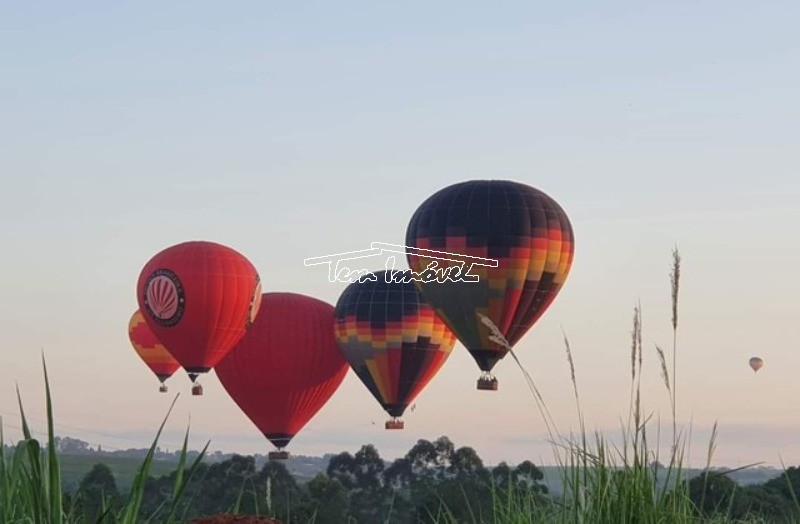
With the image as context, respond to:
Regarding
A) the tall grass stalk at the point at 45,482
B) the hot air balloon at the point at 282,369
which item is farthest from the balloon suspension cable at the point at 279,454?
the tall grass stalk at the point at 45,482

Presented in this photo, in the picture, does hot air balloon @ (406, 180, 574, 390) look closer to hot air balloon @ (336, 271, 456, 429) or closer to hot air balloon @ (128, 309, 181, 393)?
hot air balloon @ (336, 271, 456, 429)

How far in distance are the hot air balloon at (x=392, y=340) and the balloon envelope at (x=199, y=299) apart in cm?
533

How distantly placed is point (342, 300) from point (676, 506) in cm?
5942

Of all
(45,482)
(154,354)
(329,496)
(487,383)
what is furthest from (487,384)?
(45,482)

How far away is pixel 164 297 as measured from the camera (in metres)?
60.7

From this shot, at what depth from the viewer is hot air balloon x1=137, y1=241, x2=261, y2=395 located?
196 ft

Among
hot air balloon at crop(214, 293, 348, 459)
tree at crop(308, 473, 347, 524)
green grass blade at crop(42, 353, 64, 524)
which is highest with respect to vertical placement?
hot air balloon at crop(214, 293, 348, 459)

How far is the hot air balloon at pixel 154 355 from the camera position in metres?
78.3

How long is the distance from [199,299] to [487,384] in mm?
13661

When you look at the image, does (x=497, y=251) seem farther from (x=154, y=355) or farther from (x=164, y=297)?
(x=154, y=355)

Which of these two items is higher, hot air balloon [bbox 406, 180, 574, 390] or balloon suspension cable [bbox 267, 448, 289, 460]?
hot air balloon [bbox 406, 180, 574, 390]

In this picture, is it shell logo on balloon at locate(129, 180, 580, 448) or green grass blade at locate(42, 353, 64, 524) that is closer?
green grass blade at locate(42, 353, 64, 524)

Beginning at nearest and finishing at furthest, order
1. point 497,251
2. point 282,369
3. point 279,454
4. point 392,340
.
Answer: point 497,251
point 392,340
point 282,369
point 279,454

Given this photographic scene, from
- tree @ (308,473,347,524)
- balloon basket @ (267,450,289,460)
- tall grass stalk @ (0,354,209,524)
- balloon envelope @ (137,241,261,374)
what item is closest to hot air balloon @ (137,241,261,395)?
balloon envelope @ (137,241,261,374)
